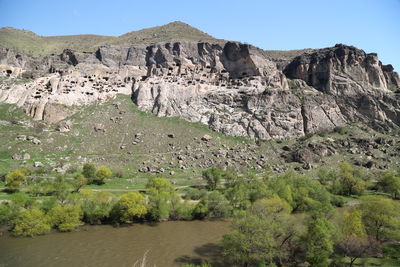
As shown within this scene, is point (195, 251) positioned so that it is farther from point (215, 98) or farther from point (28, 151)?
point (215, 98)

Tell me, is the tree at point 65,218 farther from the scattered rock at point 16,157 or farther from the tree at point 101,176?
the scattered rock at point 16,157

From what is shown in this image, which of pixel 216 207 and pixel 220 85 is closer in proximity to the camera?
pixel 216 207

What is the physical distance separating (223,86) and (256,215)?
76.9 metres

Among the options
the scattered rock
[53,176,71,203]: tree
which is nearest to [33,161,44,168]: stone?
the scattered rock

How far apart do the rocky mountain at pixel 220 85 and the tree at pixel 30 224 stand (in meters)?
55.6

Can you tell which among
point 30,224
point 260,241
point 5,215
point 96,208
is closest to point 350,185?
point 260,241

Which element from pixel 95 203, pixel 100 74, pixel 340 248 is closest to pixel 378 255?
pixel 340 248

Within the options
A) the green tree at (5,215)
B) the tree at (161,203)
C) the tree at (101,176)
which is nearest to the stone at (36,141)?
the tree at (101,176)

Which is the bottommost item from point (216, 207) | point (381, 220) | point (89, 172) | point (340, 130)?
point (216, 207)

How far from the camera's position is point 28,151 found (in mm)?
63906

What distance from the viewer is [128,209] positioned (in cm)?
3431

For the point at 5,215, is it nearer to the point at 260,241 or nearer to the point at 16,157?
the point at 260,241

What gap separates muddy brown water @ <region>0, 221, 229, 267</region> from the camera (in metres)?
24.1

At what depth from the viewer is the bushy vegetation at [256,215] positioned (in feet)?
75.3
